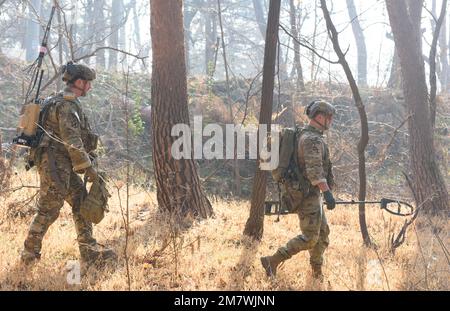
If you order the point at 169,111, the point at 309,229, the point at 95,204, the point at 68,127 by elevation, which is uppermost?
the point at 169,111

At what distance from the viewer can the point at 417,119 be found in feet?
27.5

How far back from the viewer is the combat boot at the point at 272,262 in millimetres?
4352

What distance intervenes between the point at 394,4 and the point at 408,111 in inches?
86.3

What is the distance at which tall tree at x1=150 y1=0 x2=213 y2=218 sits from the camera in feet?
21.0

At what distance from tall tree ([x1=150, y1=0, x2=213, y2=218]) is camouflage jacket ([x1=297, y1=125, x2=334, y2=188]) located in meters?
2.39

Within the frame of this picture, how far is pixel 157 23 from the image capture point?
21.5ft

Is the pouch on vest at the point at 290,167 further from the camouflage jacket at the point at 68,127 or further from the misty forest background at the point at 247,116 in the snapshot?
the camouflage jacket at the point at 68,127

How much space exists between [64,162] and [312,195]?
2528 millimetres

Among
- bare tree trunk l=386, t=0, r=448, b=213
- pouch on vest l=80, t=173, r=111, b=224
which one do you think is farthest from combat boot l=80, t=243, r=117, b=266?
bare tree trunk l=386, t=0, r=448, b=213

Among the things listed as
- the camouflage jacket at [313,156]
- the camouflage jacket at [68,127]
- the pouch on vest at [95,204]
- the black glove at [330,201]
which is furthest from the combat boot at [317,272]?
the camouflage jacket at [68,127]

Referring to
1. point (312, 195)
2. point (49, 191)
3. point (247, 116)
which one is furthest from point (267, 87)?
point (247, 116)

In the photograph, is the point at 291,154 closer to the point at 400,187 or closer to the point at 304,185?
the point at 304,185

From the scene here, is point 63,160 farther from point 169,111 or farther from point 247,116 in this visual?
point 247,116
